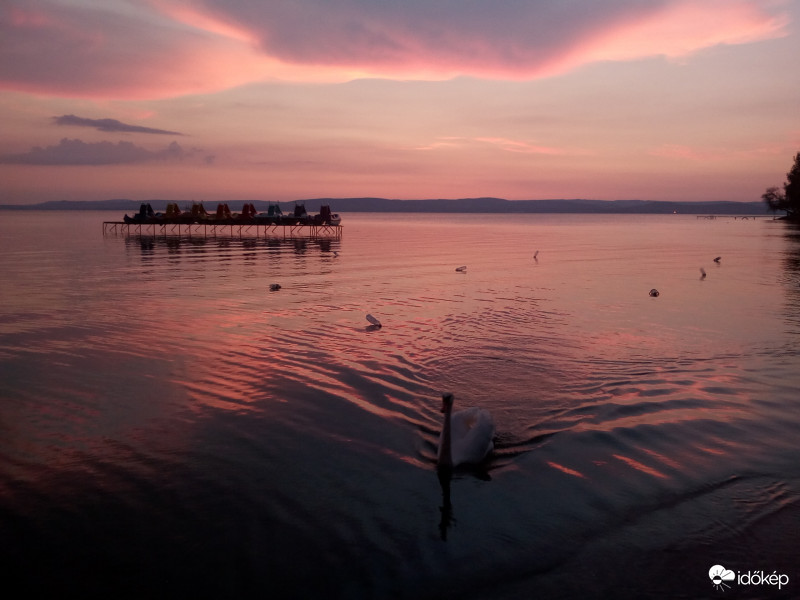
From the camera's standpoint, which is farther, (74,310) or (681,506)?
(74,310)

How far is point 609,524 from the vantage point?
26.0 feet

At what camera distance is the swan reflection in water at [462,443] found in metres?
9.36

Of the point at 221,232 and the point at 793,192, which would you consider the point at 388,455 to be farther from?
the point at 793,192

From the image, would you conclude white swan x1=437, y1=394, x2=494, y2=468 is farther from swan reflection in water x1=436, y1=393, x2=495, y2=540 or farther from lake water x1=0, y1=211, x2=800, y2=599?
lake water x1=0, y1=211, x2=800, y2=599

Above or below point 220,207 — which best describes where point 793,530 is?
below

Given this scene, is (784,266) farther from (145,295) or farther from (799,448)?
(145,295)

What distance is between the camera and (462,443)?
991 cm

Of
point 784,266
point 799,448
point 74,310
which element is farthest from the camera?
point 784,266

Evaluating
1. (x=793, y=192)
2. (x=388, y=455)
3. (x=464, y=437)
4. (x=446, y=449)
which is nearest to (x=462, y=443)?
(x=464, y=437)

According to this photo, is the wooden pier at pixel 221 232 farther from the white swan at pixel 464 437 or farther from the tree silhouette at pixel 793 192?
the tree silhouette at pixel 793 192

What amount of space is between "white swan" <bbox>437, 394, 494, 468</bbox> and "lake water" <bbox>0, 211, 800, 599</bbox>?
0.88 ft

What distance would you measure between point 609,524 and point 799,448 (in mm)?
4728

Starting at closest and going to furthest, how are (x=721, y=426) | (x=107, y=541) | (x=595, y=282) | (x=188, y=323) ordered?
(x=107, y=541) < (x=721, y=426) < (x=188, y=323) < (x=595, y=282)

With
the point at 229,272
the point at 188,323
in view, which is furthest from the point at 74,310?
the point at 229,272
